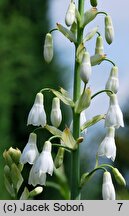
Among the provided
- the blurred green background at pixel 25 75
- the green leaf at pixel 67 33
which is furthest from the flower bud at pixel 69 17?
the blurred green background at pixel 25 75

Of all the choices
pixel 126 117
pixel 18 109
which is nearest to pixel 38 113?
pixel 18 109

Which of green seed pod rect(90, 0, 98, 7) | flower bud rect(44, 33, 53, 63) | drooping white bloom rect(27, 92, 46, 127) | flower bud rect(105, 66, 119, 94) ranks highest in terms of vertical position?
green seed pod rect(90, 0, 98, 7)

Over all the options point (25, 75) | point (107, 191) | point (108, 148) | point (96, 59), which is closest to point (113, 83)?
point (96, 59)

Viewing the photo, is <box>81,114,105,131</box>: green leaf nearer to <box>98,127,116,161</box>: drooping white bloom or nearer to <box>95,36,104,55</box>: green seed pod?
<box>98,127,116,161</box>: drooping white bloom

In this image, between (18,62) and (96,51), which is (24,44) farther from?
(96,51)

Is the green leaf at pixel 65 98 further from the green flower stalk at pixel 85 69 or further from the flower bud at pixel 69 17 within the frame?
the flower bud at pixel 69 17

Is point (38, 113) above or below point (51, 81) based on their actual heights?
below

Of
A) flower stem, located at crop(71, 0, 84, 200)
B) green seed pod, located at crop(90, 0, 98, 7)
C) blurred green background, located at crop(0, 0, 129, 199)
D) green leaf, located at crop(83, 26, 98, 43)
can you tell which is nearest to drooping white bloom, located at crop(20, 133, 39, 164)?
flower stem, located at crop(71, 0, 84, 200)
